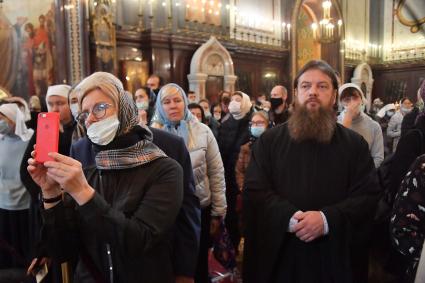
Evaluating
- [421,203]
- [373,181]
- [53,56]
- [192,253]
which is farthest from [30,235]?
[53,56]

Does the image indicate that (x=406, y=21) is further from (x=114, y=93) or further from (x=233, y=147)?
(x=114, y=93)

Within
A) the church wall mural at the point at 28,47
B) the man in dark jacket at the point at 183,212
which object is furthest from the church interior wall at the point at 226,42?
the man in dark jacket at the point at 183,212

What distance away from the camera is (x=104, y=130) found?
1567 millimetres

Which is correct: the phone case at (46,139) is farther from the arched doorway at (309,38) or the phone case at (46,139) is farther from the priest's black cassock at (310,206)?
the arched doorway at (309,38)

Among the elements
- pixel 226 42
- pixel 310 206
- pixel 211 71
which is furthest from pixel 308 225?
pixel 226 42

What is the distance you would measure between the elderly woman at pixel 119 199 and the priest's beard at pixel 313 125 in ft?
2.87

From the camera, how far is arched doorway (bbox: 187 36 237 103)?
1088 centimetres

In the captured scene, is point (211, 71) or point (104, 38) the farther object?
point (211, 71)

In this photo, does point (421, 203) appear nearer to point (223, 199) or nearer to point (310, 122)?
point (310, 122)

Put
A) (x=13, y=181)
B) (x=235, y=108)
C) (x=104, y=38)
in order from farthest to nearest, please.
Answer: (x=104, y=38) → (x=235, y=108) → (x=13, y=181)

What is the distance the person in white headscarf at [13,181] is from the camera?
138 inches

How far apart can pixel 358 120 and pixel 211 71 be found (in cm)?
790

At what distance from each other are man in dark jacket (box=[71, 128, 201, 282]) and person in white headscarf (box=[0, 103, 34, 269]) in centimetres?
171

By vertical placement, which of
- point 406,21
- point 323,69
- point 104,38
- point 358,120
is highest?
point 406,21
